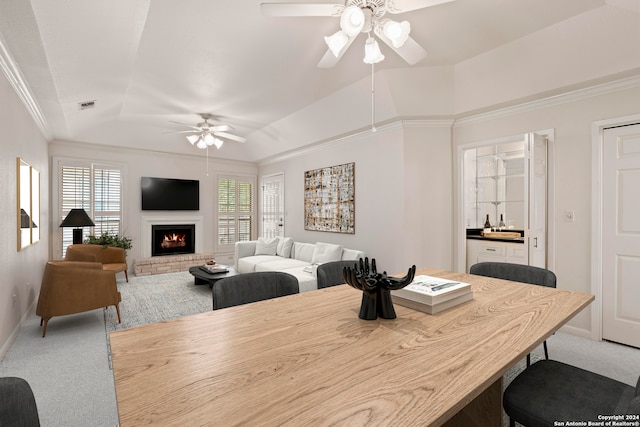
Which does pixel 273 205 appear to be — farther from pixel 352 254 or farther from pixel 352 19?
pixel 352 19

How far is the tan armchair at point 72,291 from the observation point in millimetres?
3092

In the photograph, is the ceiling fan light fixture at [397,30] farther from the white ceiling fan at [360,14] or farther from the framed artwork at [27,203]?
the framed artwork at [27,203]

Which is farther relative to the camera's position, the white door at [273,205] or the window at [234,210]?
the window at [234,210]

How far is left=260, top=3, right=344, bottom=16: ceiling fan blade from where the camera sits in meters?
1.80

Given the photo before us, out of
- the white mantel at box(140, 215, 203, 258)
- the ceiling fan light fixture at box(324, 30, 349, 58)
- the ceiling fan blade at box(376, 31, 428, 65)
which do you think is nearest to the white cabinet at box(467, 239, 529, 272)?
the ceiling fan blade at box(376, 31, 428, 65)

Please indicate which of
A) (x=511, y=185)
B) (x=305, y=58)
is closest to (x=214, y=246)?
(x=305, y=58)

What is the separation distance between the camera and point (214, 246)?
279 inches

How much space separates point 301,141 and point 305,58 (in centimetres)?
237

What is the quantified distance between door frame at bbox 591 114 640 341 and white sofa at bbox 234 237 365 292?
8.16 feet

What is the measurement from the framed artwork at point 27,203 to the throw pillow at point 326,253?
3404 mm

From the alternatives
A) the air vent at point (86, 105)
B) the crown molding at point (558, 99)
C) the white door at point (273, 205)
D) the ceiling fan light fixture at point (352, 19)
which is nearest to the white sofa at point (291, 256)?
the white door at point (273, 205)

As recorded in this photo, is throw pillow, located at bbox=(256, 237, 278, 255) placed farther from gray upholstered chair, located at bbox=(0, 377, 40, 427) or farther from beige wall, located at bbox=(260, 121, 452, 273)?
gray upholstered chair, located at bbox=(0, 377, 40, 427)

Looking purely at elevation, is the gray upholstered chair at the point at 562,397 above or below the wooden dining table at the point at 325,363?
below

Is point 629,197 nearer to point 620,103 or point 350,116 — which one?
point 620,103
